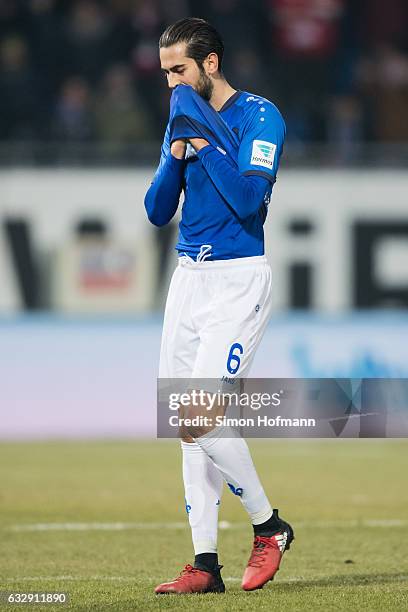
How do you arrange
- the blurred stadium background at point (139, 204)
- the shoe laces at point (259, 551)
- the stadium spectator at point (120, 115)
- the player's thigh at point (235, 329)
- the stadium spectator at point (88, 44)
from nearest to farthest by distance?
the player's thigh at point (235, 329)
the shoe laces at point (259, 551)
the blurred stadium background at point (139, 204)
the stadium spectator at point (120, 115)
the stadium spectator at point (88, 44)

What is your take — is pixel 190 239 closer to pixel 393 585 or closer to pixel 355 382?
pixel 355 382

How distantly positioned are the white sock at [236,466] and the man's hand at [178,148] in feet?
3.69

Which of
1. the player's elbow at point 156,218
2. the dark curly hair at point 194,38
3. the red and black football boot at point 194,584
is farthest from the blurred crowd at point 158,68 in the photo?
the red and black football boot at point 194,584

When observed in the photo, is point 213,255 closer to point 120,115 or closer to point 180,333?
point 180,333

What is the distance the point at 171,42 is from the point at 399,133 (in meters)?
11.1

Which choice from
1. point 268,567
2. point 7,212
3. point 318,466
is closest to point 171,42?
point 268,567

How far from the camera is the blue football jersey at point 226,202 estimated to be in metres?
5.36

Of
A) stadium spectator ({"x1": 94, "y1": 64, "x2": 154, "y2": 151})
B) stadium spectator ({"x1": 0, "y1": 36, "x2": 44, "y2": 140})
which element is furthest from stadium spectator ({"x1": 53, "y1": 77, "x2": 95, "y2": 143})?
stadium spectator ({"x1": 0, "y1": 36, "x2": 44, "y2": 140})

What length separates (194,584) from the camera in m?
5.46

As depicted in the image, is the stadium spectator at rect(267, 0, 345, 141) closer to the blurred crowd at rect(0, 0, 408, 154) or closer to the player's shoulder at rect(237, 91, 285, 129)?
the blurred crowd at rect(0, 0, 408, 154)

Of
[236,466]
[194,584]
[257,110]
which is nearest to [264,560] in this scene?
[194,584]

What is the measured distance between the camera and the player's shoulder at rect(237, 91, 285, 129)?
538 cm

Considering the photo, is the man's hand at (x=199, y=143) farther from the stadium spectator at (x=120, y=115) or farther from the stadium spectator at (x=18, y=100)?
the stadium spectator at (x=18, y=100)

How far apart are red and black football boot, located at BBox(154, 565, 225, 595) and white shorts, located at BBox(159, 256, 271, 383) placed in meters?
0.82
